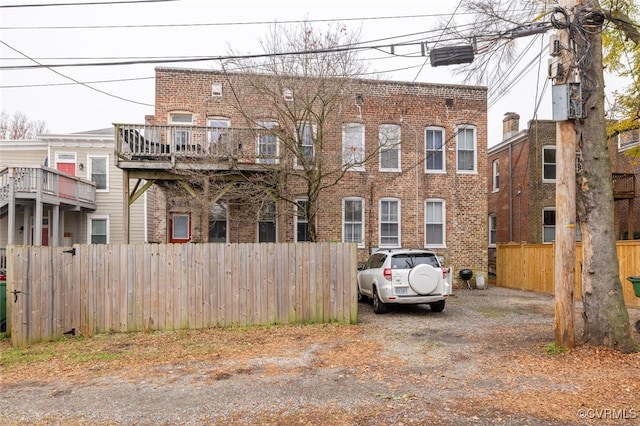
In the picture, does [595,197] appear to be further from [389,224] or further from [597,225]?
[389,224]

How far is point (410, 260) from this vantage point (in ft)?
35.3

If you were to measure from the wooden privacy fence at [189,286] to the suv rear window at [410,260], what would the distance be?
4.67 feet

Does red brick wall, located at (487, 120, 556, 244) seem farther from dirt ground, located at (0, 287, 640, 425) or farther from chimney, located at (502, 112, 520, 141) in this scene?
dirt ground, located at (0, 287, 640, 425)

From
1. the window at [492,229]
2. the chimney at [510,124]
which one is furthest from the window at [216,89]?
the window at [492,229]

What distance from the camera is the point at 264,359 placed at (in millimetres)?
6914

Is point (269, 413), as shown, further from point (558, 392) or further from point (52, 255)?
point (52, 255)

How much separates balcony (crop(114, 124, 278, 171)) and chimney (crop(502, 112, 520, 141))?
51.0ft

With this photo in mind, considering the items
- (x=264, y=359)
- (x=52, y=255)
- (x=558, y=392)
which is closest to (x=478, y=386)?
(x=558, y=392)

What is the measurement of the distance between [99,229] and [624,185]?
23.6 meters

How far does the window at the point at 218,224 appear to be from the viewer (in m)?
16.1

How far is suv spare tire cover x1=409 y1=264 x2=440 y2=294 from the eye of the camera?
404 inches

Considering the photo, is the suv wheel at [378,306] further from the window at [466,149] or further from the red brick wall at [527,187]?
the red brick wall at [527,187]

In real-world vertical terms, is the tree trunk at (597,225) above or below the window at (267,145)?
below

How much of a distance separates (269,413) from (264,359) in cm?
224
